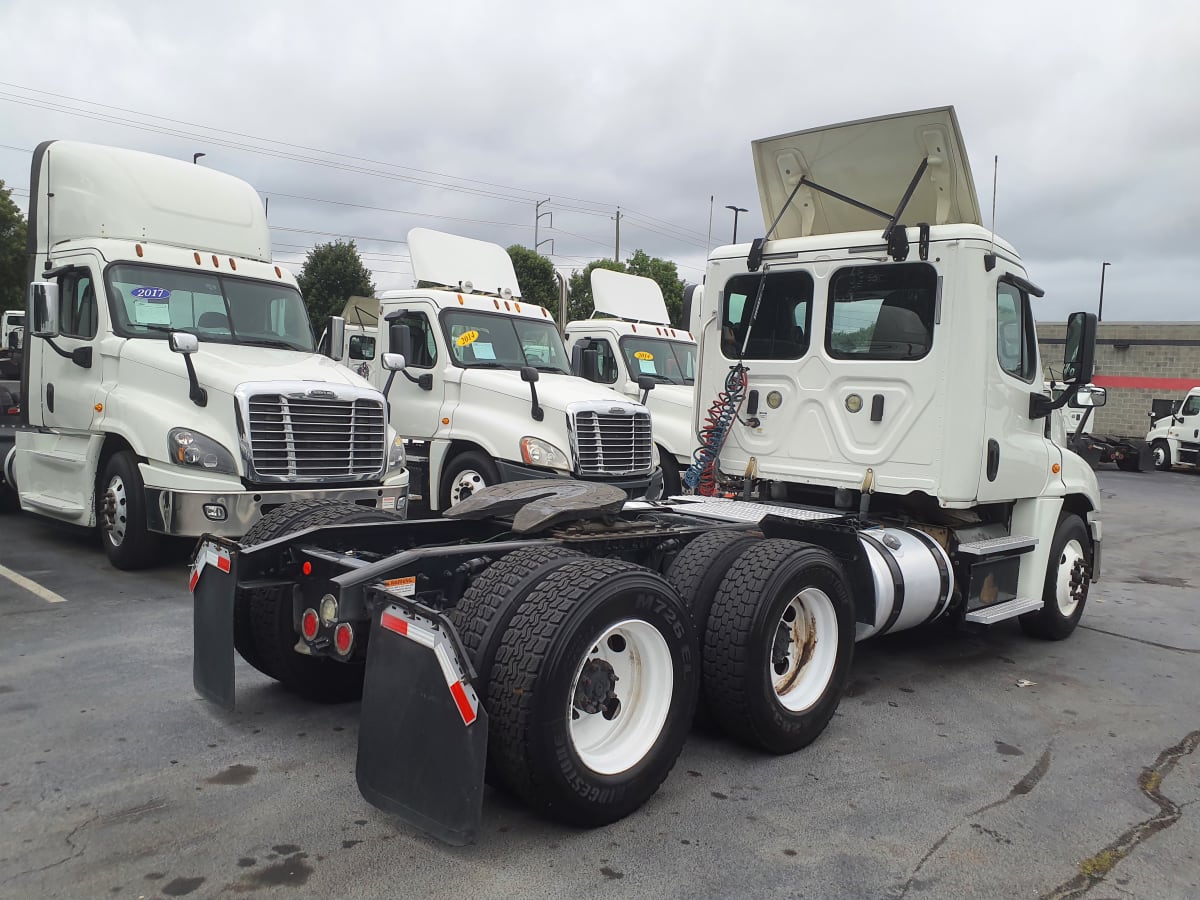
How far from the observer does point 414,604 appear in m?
3.15

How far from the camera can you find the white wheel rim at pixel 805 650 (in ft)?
14.4

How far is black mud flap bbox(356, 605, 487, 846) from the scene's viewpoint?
3.00 meters

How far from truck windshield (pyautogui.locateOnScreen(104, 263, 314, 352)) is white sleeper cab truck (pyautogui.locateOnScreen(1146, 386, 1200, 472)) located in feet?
79.4

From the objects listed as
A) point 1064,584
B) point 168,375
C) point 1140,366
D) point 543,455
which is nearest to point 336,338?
point 168,375

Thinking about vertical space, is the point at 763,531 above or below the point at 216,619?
above

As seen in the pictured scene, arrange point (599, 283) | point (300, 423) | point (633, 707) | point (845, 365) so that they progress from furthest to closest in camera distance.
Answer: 1. point (599, 283)
2. point (300, 423)
3. point (845, 365)
4. point (633, 707)

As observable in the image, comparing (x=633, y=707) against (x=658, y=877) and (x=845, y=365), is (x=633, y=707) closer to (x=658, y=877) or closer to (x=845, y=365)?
(x=658, y=877)

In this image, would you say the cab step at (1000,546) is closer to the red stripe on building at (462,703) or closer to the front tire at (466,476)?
the red stripe on building at (462,703)

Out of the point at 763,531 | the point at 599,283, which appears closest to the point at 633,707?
the point at 763,531

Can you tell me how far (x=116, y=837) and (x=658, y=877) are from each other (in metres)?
1.88

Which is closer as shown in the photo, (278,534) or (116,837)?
(116,837)

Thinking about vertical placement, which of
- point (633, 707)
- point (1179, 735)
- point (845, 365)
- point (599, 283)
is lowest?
point (1179, 735)

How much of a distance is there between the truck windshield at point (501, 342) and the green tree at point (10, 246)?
24.3m

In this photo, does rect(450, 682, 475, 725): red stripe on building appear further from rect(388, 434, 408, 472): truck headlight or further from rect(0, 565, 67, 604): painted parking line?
rect(388, 434, 408, 472): truck headlight
